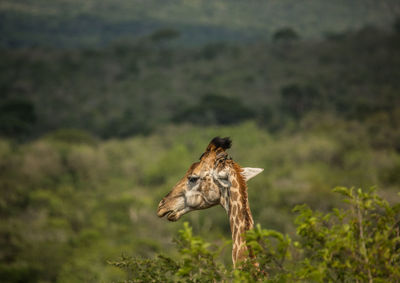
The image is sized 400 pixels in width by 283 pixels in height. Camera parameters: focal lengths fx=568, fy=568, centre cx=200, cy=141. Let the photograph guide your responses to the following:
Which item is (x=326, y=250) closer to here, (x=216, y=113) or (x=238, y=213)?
(x=238, y=213)

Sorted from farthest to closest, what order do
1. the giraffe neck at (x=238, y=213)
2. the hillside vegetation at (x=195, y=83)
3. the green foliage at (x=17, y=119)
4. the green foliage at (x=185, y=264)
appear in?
the hillside vegetation at (x=195, y=83) < the green foliage at (x=17, y=119) < the giraffe neck at (x=238, y=213) < the green foliage at (x=185, y=264)

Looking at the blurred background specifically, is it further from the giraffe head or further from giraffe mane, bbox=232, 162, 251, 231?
giraffe mane, bbox=232, 162, 251, 231

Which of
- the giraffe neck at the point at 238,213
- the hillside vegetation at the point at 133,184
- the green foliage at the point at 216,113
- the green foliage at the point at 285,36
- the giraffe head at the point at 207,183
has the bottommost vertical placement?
the giraffe neck at the point at 238,213

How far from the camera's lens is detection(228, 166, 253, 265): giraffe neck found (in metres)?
5.59

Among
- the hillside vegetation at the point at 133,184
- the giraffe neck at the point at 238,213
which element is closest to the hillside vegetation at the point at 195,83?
the hillside vegetation at the point at 133,184

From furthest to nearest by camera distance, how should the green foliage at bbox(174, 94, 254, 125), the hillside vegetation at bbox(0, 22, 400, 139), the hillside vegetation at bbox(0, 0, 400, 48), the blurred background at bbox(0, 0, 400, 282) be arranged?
the hillside vegetation at bbox(0, 0, 400, 48), the hillside vegetation at bbox(0, 22, 400, 139), the green foliage at bbox(174, 94, 254, 125), the blurred background at bbox(0, 0, 400, 282)

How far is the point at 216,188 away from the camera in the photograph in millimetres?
6047

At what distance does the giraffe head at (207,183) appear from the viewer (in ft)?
19.5

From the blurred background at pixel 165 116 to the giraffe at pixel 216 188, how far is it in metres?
3.24

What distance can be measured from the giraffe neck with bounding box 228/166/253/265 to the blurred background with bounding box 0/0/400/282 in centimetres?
353

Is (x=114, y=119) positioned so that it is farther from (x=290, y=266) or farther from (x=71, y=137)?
(x=290, y=266)

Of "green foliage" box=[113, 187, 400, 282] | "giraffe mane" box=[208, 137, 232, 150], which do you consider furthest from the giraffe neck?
"green foliage" box=[113, 187, 400, 282]

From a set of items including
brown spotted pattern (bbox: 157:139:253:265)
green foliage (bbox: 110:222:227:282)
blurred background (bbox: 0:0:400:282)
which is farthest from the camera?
blurred background (bbox: 0:0:400:282)

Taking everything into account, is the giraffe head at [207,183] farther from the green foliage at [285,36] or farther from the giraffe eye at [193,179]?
the green foliage at [285,36]
